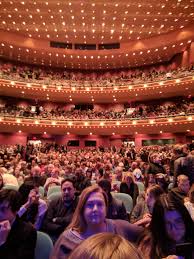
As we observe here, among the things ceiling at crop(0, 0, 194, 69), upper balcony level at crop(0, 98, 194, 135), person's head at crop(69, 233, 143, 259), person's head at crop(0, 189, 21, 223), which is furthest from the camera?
upper balcony level at crop(0, 98, 194, 135)

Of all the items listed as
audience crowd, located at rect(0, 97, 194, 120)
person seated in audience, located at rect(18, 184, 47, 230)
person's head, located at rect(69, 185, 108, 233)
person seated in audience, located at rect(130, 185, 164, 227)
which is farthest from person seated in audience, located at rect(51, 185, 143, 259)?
audience crowd, located at rect(0, 97, 194, 120)

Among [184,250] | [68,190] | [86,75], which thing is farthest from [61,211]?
[86,75]

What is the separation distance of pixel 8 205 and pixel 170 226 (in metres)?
1.29

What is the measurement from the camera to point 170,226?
172cm

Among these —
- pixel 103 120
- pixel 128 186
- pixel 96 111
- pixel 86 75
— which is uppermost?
pixel 86 75

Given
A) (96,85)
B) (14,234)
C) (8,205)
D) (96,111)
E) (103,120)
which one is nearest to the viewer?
(14,234)

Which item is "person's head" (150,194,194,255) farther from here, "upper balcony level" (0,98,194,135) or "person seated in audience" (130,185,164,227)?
"upper balcony level" (0,98,194,135)

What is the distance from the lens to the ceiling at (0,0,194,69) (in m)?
19.7

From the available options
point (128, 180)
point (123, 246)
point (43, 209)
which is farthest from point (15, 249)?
point (128, 180)

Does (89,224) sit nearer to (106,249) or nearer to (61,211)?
(106,249)

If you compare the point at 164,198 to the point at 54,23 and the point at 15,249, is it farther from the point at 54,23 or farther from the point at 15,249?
the point at 54,23

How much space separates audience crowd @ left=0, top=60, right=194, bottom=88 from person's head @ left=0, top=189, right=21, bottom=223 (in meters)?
20.4

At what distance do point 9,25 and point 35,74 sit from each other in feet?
14.3

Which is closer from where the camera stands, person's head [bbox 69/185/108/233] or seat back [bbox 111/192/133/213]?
person's head [bbox 69/185/108/233]
